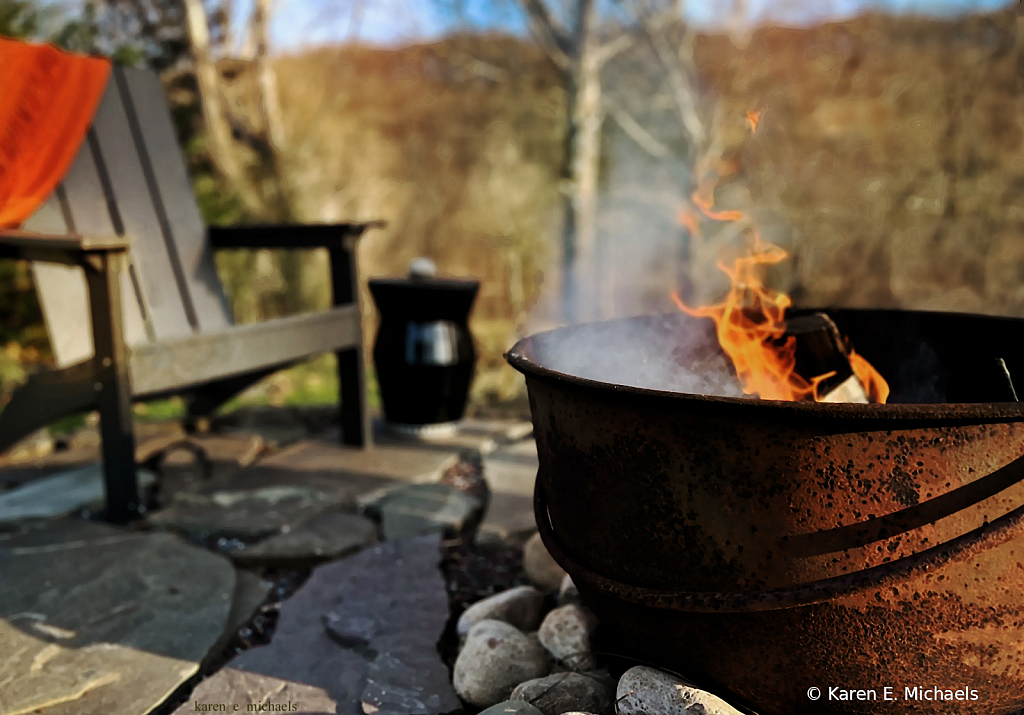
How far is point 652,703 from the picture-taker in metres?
1.20

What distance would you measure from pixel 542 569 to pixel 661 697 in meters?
0.64

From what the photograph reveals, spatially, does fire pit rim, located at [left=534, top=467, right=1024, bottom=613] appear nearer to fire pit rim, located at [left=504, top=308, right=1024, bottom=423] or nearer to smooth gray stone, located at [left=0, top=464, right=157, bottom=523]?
fire pit rim, located at [left=504, top=308, right=1024, bottom=423]

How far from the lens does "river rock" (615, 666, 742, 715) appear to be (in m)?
1.17

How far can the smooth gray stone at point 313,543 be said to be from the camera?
206 centimetres

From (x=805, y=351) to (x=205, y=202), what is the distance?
184 inches

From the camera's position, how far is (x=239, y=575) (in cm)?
197

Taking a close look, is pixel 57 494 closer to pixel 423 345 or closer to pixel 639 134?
pixel 423 345

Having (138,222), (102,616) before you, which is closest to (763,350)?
(102,616)

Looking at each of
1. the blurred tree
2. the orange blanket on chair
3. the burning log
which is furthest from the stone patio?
the blurred tree

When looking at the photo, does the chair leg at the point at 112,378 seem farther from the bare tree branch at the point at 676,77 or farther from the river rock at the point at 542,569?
the bare tree branch at the point at 676,77


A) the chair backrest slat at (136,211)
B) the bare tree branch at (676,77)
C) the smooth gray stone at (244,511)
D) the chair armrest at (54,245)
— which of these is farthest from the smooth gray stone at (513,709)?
the bare tree branch at (676,77)

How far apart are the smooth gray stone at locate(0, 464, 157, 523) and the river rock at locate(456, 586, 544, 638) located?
150 centimetres

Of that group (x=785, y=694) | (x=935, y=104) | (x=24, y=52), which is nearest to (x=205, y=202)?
(x=24, y=52)
